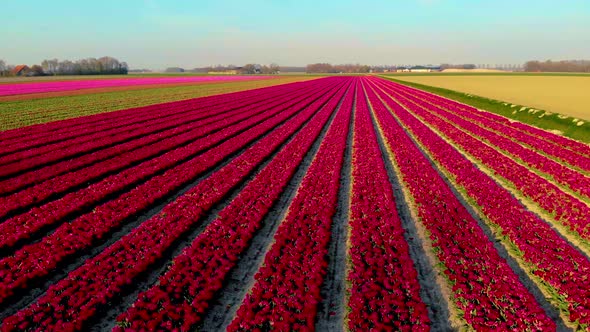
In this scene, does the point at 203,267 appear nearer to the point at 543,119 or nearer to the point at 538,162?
the point at 538,162

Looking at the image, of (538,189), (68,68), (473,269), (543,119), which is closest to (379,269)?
(473,269)

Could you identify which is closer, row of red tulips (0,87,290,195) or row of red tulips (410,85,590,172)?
row of red tulips (0,87,290,195)

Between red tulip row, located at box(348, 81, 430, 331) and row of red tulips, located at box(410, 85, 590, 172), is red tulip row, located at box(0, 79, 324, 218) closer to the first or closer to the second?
red tulip row, located at box(348, 81, 430, 331)


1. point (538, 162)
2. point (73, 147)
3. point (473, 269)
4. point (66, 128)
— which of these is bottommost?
point (473, 269)

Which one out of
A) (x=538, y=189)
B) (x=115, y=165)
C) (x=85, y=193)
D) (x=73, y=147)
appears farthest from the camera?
(x=73, y=147)

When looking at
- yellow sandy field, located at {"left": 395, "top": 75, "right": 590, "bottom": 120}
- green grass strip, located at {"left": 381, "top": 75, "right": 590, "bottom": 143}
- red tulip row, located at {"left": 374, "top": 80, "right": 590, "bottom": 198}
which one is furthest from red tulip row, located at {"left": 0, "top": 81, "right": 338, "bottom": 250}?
yellow sandy field, located at {"left": 395, "top": 75, "right": 590, "bottom": 120}
